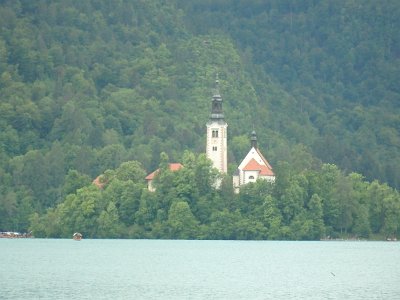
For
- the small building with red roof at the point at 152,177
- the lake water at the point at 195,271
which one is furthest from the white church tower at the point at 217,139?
the lake water at the point at 195,271

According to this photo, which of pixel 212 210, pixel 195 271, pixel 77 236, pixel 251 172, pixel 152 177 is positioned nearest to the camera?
pixel 195 271

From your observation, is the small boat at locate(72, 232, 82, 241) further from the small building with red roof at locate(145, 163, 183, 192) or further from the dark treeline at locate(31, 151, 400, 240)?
the small building with red roof at locate(145, 163, 183, 192)

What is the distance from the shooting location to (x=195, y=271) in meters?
108

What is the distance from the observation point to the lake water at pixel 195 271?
89625 millimetres

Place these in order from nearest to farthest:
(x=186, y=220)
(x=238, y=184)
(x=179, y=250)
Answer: (x=179, y=250)
(x=186, y=220)
(x=238, y=184)

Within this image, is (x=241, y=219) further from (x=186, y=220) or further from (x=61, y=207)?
(x=61, y=207)

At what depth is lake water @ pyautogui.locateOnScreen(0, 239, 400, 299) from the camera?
294ft

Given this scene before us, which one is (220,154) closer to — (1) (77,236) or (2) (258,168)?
(2) (258,168)

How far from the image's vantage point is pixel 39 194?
18600cm

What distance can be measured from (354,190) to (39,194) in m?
39.9

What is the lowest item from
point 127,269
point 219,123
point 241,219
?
point 127,269

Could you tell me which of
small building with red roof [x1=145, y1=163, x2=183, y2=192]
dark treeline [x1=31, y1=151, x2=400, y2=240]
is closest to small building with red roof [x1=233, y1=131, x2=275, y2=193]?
dark treeline [x1=31, y1=151, x2=400, y2=240]

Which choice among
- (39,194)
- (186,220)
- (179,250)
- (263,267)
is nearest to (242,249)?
(179,250)

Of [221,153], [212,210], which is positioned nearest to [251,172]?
[221,153]
